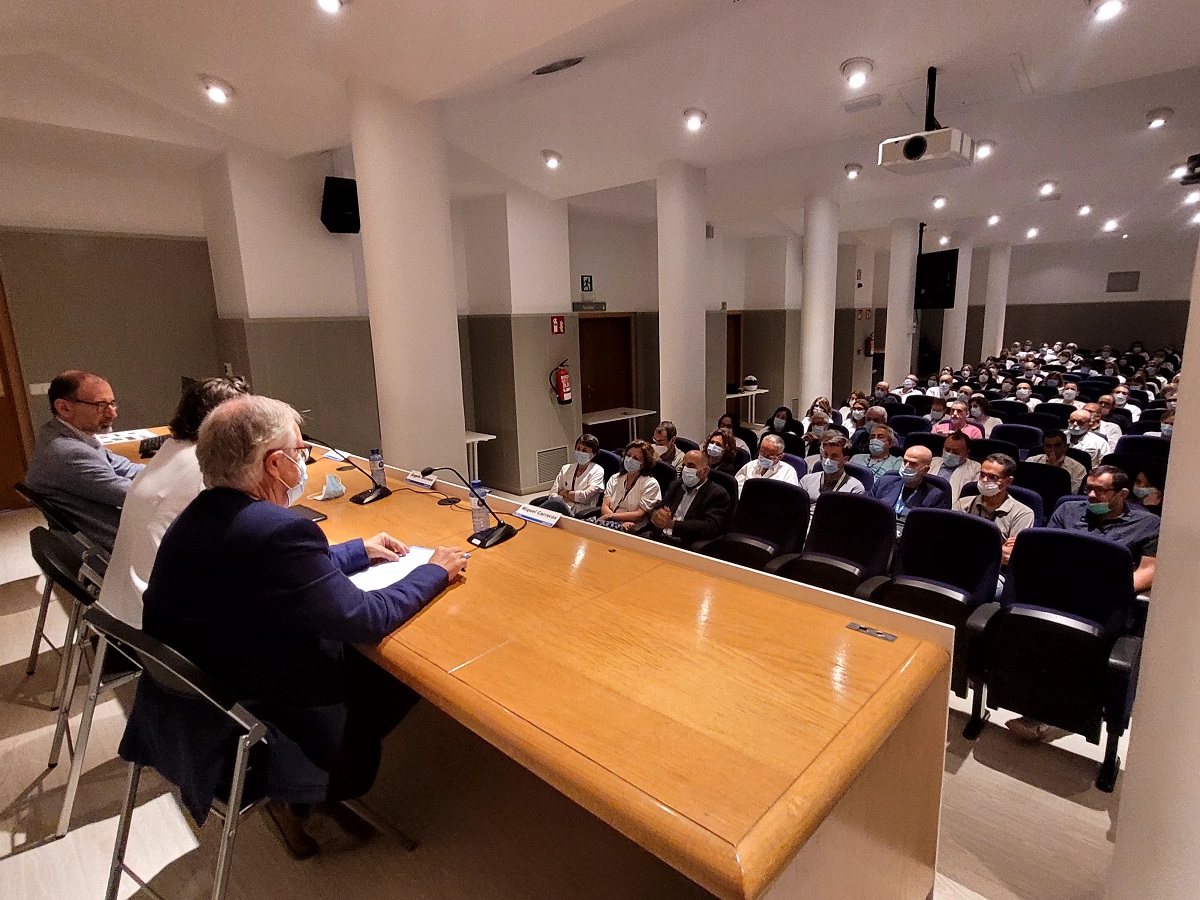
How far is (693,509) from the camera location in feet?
13.0

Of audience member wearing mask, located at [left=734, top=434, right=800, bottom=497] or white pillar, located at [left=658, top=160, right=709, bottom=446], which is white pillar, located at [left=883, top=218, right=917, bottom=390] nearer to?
white pillar, located at [left=658, top=160, right=709, bottom=446]

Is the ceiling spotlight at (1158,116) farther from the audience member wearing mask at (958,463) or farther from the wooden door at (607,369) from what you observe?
the wooden door at (607,369)

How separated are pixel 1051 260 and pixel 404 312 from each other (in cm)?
1892

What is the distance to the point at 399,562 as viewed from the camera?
2156 mm

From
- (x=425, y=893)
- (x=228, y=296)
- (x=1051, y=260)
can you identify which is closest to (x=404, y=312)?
(x=228, y=296)

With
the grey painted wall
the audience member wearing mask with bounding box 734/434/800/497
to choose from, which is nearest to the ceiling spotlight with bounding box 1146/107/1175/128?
the audience member wearing mask with bounding box 734/434/800/497

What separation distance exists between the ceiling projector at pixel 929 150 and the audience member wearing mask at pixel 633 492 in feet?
8.93

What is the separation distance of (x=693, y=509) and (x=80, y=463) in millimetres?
3043

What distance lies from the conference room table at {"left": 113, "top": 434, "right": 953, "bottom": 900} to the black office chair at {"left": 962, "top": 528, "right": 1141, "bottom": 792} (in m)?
0.95

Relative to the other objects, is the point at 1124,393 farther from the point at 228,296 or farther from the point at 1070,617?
the point at 228,296

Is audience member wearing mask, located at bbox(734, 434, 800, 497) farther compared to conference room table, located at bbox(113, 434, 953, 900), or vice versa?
audience member wearing mask, located at bbox(734, 434, 800, 497)

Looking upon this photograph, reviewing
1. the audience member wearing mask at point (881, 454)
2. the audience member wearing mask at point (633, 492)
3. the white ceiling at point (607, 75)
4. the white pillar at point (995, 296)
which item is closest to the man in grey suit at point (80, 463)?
the white ceiling at point (607, 75)

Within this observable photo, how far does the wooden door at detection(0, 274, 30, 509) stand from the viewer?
17.7 feet

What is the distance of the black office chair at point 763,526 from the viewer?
3299mm
